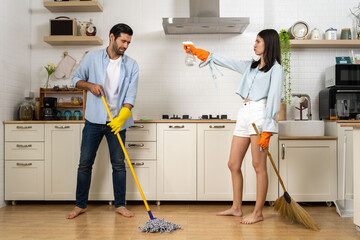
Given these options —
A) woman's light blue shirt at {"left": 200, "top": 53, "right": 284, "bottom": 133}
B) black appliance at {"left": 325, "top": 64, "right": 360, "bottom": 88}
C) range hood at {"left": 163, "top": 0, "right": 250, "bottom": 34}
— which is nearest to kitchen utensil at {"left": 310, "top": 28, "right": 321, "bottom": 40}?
black appliance at {"left": 325, "top": 64, "right": 360, "bottom": 88}

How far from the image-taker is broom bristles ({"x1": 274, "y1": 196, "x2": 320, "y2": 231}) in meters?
2.54

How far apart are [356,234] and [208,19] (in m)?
2.21

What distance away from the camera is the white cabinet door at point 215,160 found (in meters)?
3.33

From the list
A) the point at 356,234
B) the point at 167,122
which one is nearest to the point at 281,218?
the point at 356,234

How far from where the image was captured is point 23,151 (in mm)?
3375

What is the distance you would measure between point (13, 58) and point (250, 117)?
243 centimetres

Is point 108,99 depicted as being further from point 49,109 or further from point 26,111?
point 26,111

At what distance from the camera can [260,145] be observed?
2582 millimetres

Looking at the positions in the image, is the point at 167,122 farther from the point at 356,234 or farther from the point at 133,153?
the point at 356,234

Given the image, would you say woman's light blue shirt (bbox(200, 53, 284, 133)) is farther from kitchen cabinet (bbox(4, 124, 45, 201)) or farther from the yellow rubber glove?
kitchen cabinet (bbox(4, 124, 45, 201))

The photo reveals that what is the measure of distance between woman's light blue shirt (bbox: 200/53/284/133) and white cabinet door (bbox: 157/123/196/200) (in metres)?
0.73

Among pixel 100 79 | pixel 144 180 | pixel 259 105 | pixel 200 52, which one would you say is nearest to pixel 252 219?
pixel 259 105

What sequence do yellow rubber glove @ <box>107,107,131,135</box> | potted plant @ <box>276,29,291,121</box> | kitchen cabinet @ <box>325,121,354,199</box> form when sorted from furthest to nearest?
1. potted plant @ <box>276,29,291,121</box>
2. kitchen cabinet @ <box>325,121,354,199</box>
3. yellow rubber glove @ <box>107,107,131,135</box>

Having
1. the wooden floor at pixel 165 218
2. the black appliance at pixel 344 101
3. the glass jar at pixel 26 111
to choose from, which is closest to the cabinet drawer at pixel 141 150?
the wooden floor at pixel 165 218
